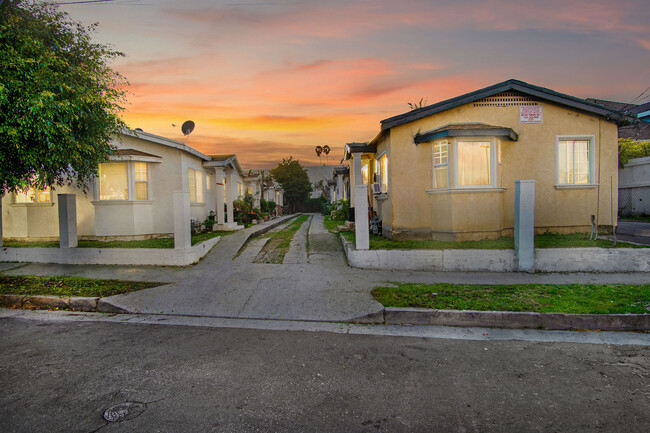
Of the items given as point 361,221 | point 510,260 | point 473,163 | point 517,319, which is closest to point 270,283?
point 361,221

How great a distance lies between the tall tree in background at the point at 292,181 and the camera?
47.8m

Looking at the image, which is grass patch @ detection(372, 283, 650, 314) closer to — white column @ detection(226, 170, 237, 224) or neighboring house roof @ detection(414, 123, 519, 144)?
neighboring house roof @ detection(414, 123, 519, 144)

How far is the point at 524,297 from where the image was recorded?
660cm

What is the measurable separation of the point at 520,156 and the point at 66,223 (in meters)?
13.9

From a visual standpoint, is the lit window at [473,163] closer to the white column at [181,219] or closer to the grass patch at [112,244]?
the white column at [181,219]

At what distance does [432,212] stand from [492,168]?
2111mm

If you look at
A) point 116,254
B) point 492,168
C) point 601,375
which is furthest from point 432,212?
point 116,254

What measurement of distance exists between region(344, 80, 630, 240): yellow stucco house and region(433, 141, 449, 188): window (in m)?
0.03

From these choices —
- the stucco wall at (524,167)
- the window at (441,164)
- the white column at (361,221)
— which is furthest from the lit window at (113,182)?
the window at (441,164)

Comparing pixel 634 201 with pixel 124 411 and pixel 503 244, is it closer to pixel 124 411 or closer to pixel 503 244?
pixel 503 244

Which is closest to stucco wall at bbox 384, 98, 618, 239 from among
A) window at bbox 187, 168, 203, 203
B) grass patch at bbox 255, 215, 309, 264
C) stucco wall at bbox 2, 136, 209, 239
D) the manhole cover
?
grass patch at bbox 255, 215, 309, 264

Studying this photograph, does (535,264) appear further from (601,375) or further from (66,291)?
(66,291)

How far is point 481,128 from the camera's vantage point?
1047cm

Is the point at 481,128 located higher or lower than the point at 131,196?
higher
